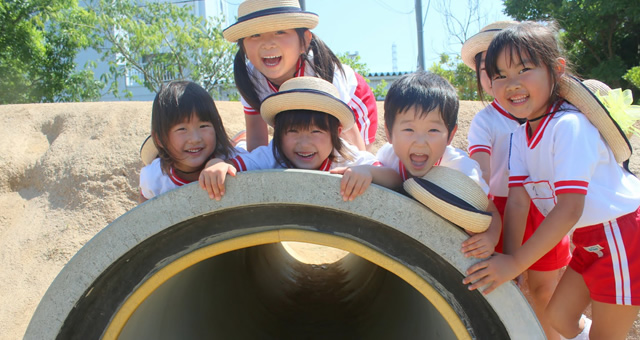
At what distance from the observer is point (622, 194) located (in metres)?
2.18

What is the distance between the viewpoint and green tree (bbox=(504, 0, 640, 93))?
39.4 feet

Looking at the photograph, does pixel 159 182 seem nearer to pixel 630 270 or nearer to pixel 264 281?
pixel 264 281

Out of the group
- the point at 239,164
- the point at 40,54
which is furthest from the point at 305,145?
the point at 40,54

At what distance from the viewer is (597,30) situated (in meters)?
12.6

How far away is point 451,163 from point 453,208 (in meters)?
0.47

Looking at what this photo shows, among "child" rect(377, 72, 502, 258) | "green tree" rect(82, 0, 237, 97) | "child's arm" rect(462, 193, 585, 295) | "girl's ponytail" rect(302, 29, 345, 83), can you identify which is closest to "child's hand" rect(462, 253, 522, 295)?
"child's arm" rect(462, 193, 585, 295)

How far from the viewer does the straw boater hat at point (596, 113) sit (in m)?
2.13

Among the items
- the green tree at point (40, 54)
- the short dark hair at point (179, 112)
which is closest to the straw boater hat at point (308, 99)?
the short dark hair at point (179, 112)

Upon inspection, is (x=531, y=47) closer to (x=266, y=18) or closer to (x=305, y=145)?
(x=305, y=145)

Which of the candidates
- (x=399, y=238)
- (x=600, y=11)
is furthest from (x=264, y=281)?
(x=600, y=11)

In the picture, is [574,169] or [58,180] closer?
[574,169]

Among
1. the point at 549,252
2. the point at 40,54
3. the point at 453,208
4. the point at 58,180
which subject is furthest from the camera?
the point at 40,54

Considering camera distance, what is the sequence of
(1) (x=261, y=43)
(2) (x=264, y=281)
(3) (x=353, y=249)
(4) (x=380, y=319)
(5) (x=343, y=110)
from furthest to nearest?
(2) (x=264, y=281)
(4) (x=380, y=319)
(1) (x=261, y=43)
(5) (x=343, y=110)
(3) (x=353, y=249)

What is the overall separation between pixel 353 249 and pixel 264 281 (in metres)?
2.23
